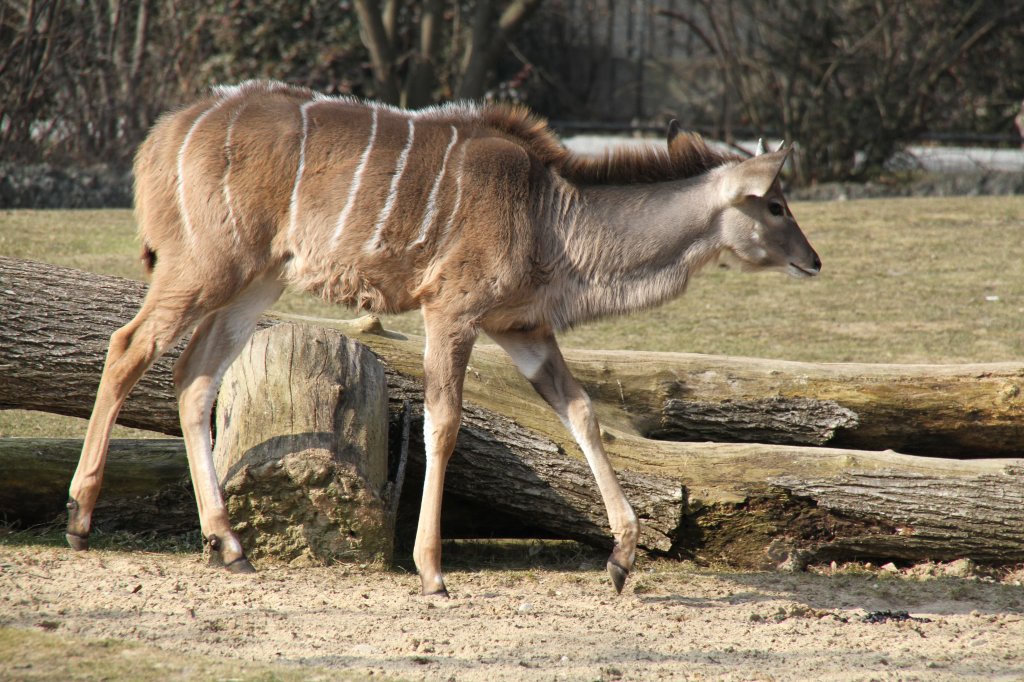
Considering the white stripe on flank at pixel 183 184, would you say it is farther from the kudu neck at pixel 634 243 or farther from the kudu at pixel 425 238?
the kudu neck at pixel 634 243

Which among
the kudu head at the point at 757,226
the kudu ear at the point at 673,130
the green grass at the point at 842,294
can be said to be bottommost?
the green grass at the point at 842,294

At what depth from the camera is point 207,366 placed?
4.84 metres

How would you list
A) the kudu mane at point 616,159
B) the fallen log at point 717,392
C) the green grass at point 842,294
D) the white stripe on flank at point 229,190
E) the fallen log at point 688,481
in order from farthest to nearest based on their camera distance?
the green grass at point 842,294 < the fallen log at point 717,392 < the fallen log at point 688,481 < the kudu mane at point 616,159 < the white stripe on flank at point 229,190

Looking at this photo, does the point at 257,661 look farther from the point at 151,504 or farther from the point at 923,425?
the point at 923,425

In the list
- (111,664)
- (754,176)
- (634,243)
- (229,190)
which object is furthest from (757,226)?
(111,664)

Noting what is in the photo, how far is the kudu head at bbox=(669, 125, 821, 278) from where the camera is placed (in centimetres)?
471

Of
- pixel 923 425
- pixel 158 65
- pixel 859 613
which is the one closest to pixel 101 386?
pixel 859 613

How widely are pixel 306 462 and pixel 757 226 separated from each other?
1952mm

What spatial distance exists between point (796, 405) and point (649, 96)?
38.7 ft

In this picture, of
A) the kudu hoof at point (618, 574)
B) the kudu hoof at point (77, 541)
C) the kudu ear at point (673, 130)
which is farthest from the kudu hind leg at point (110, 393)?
the kudu ear at point (673, 130)

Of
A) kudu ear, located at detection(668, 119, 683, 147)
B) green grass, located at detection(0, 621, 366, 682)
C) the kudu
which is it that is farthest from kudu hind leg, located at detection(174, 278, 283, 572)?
kudu ear, located at detection(668, 119, 683, 147)

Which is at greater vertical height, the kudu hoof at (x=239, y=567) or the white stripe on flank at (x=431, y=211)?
the white stripe on flank at (x=431, y=211)

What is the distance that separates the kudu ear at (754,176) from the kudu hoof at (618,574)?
147cm

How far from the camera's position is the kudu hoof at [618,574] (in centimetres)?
461
